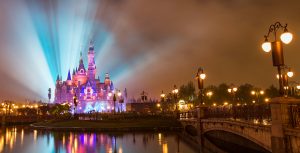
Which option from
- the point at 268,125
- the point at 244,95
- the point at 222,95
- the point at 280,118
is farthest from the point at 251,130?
the point at 222,95

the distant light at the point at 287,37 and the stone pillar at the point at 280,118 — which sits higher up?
the distant light at the point at 287,37

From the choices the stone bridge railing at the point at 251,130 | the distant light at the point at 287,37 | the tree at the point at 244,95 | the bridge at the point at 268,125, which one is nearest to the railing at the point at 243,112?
the bridge at the point at 268,125

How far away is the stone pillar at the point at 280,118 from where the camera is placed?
1615 cm

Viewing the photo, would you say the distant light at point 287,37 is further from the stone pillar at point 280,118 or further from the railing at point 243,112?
the railing at point 243,112

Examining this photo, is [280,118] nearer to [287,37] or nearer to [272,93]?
[287,37]

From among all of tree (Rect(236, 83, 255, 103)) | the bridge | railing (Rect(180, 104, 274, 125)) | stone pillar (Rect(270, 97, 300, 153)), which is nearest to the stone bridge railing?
the bridge

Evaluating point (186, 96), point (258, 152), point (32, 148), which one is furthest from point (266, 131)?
point (186, 96)

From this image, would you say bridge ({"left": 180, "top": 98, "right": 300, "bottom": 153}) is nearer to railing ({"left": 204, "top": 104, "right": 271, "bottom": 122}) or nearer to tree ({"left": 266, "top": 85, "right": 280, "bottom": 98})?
railing ({"left": 204, "top": 104, "right": 271, "bottom": 122})

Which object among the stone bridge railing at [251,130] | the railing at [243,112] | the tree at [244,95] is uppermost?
the tree at [244,95]

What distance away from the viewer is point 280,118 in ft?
53.7

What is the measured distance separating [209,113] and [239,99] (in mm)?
73088

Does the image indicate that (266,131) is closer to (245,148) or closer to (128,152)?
(245,148)

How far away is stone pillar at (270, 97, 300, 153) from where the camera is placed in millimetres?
16148

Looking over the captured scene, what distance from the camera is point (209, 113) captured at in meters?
40.9
